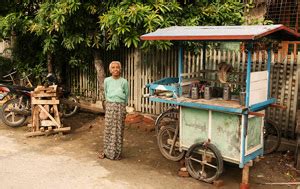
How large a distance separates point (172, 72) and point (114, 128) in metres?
2.85

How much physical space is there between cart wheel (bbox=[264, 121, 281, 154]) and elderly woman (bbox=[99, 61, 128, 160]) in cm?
283

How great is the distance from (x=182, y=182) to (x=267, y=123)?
2325mm

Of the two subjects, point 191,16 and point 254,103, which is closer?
point 254,103

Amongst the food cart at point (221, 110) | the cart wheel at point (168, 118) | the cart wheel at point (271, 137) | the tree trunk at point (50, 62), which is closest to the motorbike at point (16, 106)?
the tree trunk at point (50, 62)

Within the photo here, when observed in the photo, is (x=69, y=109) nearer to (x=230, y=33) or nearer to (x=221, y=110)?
(x=221, y=110)

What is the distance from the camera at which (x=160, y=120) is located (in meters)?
7.23

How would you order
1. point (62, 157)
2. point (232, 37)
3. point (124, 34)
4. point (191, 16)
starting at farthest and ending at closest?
point (191, 16) < point (124, 34) < point (62, 157) < point (232, 37)

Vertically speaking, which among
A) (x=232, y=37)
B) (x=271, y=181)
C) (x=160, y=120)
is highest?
(x=232, y=37)

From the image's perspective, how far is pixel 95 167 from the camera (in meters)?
6.32

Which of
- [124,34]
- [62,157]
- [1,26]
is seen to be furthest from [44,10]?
[62,157]

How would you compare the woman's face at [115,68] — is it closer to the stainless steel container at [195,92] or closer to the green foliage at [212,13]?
the stainless steel container at [195,92]

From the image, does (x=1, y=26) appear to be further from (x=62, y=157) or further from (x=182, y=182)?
(x=182, y=182)

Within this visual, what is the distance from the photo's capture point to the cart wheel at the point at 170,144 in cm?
648

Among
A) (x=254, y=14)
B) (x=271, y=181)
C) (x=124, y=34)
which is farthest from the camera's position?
(x=254, y=14)
